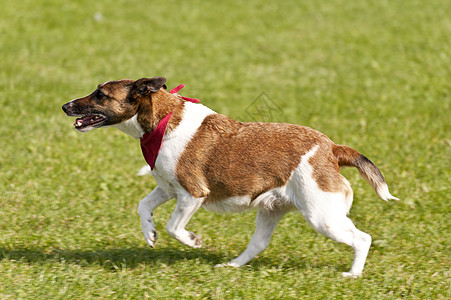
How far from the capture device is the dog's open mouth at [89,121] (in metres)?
6.02

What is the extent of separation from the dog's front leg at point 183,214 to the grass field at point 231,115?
37cm

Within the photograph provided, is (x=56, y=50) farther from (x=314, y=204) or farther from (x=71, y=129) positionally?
(x=314, y=204)

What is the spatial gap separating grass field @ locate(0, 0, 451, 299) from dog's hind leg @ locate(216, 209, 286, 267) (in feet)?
0.52

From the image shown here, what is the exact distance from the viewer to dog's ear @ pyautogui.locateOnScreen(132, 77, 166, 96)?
5.72 metres

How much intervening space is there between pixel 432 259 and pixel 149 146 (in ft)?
10.6

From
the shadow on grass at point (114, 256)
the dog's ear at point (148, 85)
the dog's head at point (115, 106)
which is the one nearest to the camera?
the dog's ear at point (148, 85)

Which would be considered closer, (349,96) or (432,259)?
(432,259)

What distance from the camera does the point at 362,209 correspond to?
8156 millimetres

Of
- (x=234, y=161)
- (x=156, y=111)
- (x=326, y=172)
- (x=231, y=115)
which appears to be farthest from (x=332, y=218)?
(x=231, y=115)

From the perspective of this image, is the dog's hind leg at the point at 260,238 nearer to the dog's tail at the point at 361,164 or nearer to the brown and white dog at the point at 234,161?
the brown and white dog at the point at 234,161

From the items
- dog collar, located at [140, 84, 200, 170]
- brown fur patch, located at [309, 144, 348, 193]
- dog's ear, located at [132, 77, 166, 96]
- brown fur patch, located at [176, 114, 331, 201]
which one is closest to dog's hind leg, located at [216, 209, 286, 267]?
brown fur patch, located at [176, 114, 331, 201]

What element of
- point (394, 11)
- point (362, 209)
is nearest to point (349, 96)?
point (362, 209)

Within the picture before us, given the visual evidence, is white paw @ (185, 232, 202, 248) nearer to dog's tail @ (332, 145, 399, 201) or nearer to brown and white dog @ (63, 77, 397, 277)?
brown and white dog @ (63, 77, 397, 277)

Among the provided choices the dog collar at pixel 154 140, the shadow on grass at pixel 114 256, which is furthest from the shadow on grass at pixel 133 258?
the dog collar at pixel 154 140
